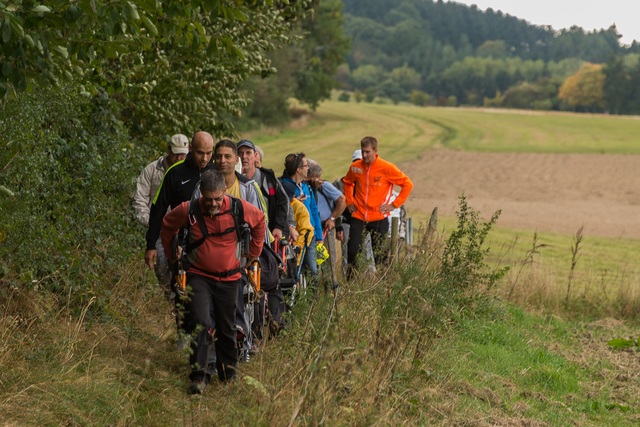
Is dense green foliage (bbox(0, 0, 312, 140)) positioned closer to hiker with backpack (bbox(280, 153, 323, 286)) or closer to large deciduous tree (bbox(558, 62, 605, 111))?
hiker with backpack (bbox(280, 153, 323, 286))

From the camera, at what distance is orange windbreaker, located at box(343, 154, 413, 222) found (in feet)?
43.0

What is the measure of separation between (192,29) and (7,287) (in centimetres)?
266

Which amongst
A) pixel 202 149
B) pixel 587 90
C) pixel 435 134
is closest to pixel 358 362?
pixel 202 149

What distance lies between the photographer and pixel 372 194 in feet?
43.1

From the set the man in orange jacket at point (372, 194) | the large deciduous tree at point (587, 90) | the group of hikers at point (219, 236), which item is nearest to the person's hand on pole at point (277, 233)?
the group of hikers at point (219, 236)

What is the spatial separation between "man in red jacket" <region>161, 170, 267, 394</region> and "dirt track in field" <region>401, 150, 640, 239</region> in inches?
1087

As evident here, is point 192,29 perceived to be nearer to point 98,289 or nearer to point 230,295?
point 230,295

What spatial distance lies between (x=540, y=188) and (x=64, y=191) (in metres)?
44.7

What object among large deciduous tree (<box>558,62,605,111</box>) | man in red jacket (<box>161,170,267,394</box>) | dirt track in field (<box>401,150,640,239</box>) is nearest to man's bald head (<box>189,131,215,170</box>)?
man in red jacket (<box>161,170,267,394</box>)

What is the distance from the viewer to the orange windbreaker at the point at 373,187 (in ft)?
43.0

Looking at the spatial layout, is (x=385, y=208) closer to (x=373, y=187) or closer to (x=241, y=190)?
(x=373, y=187)

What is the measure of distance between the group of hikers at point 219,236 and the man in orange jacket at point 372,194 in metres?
1.50

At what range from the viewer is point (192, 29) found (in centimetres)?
765

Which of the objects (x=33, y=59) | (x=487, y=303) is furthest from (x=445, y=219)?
(x=33, y=59)
